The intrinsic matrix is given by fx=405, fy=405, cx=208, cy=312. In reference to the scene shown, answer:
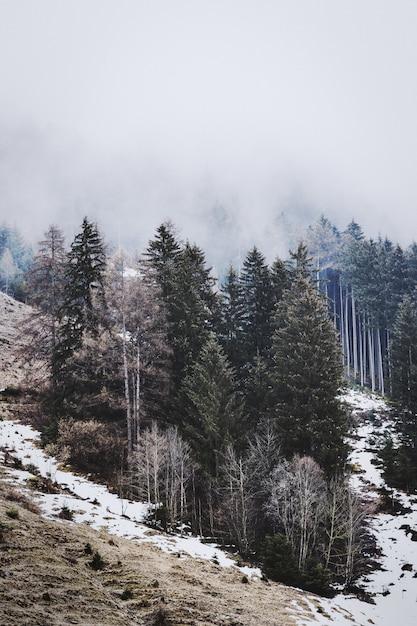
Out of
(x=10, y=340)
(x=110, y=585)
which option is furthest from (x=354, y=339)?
(x=110, y=585)

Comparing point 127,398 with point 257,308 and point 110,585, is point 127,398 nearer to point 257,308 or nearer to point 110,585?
point 257,308

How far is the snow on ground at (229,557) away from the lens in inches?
586

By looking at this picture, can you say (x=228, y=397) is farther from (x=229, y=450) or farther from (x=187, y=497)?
(x=187, y=497)

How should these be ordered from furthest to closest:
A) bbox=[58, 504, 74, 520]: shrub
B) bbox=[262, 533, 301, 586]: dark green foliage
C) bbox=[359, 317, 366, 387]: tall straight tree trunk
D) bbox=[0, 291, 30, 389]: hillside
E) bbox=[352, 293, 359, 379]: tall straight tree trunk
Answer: bbox=[352, 293, 359, 379]: tall straight tree trunk → bbox=[359, 317, 366, 387]: tall straight tree trunk → bbox=[0, 291, 30, 389]: hillside → bbox=[262, 533, 301, 586]: dark green foliage → bbox=[58, 504, 74, 520]: shrub

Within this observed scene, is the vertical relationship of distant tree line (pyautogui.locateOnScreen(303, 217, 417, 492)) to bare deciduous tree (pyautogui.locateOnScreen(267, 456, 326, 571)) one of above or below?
above

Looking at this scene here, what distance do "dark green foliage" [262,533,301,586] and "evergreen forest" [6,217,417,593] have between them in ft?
0.20

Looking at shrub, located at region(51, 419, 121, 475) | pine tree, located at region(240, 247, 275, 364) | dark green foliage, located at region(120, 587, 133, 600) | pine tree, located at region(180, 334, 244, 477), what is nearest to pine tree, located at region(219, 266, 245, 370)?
pine tree, located at region(240, 247, 275, 364)

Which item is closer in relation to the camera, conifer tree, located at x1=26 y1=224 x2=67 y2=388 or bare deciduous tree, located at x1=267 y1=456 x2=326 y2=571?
bare deciduous tree, located at x1=267 y1=456 x2=326 y2=571

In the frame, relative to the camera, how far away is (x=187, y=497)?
2353cm

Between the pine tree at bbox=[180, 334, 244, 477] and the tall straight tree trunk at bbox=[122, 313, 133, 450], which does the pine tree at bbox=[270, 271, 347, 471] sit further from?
the tall straight tree trunk at bbox=[122, 313, 133, 450]

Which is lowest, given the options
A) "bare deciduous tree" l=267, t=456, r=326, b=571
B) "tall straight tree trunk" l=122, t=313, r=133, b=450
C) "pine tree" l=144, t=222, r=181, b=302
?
"bare deciduous tree" l=267, t=456, r=326, b=571

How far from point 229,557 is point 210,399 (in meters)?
10.2

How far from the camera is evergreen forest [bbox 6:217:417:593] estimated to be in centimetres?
2081

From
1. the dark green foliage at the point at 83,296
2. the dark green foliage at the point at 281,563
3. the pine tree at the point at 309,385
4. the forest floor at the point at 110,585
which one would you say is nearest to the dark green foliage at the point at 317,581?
the dark green foliage at the point at 281,563
